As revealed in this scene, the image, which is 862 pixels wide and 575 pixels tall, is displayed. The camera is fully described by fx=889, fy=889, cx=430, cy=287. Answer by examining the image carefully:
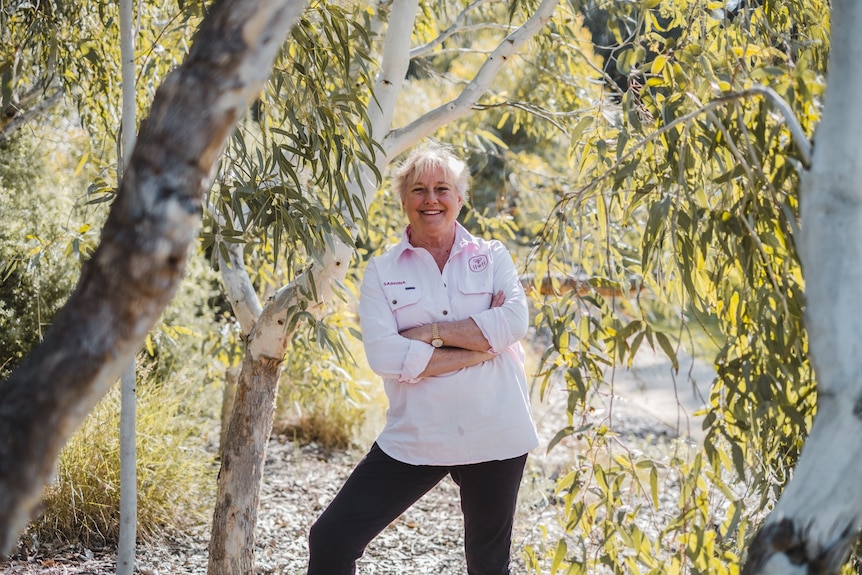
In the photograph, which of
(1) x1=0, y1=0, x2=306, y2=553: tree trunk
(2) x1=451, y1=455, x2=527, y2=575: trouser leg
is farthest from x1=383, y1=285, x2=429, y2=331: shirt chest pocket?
(1) x1=0, y1=0, x2=306, y2=553: tree trunk

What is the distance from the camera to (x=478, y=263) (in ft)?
9.42

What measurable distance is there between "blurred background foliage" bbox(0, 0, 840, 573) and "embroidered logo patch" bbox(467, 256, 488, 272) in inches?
8.2

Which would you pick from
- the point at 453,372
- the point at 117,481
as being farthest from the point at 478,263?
the point at 117,481

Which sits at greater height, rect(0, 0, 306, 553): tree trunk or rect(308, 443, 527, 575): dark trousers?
rect(0, 0, 306, 553): tree trunk

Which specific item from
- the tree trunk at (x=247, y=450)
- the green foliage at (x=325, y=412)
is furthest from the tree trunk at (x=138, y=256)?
the green foliage at (x=325, y=412)

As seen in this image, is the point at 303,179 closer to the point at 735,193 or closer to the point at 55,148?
the point at 735,193

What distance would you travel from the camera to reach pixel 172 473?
436 centimetres

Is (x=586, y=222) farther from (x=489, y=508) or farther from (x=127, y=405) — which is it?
(x=127, y=405)

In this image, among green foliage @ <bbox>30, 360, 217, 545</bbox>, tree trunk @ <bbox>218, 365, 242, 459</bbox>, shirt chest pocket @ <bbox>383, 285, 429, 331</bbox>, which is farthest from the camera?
tree trunk @ <bbox>218, 365, 242, 459</bbox>

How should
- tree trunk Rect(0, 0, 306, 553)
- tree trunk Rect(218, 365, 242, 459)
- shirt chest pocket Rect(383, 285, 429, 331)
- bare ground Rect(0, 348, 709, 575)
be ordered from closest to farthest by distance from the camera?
tree trunk Rect(0, 0, 306, 553) → shirt chest pocket Rect(383, 285, 429, 331) → bare ground Rect(0, 348, 709, 575) → tree trunk Rect(218, 365, 242, 459)

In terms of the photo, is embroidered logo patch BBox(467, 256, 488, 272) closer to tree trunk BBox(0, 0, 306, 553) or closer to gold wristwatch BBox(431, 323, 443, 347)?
gold wristwatch BBox(431, 323, 443, 347)

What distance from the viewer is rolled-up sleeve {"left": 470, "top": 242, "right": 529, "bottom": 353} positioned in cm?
267

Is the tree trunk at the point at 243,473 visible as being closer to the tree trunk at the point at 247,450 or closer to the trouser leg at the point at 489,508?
the tree trunk at the point at 247,450

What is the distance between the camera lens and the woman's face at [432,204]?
2.85 meters
